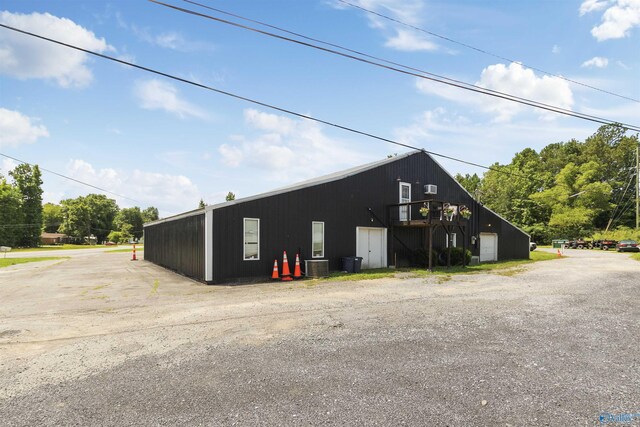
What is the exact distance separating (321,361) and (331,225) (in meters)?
11.3

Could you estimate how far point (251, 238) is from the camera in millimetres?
13453

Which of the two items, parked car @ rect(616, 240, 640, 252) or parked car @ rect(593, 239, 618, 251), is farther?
parked car @ rect(593, 239, 618, 251)

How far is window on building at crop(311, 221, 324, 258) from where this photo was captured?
50.2 feet

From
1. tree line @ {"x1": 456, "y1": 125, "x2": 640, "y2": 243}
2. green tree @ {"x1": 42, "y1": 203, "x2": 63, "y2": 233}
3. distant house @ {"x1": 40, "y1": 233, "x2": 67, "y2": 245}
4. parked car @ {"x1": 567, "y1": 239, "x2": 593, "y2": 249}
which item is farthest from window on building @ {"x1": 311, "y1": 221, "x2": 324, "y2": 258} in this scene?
green tree @ {"x1": 42, "y1": 203, "x2": 63, "y2": 233}

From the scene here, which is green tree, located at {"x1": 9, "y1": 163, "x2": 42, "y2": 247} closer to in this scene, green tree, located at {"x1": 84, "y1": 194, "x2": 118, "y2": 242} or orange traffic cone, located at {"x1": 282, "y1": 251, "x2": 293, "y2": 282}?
green tree, located at {"x1": 84, "y1": 194, "x2": 118, "y2": 242}

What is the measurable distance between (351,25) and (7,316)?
1160 cm

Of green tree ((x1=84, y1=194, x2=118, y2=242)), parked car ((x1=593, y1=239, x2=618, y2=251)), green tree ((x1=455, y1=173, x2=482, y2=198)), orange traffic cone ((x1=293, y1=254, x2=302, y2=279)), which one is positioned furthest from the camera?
green tree ((x1=84, y1=194, x2=118, y2=242))

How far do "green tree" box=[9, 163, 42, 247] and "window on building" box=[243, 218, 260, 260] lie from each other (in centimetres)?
6367

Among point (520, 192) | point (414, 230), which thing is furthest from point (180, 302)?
point (520, 192)

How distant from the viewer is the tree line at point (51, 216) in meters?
54.8

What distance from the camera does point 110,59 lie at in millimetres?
8203

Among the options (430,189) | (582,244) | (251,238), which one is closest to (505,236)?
(430,189)

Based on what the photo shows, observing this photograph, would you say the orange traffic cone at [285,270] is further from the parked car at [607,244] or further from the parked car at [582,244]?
the parked car at [582,244]

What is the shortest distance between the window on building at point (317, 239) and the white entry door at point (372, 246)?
218 cm
